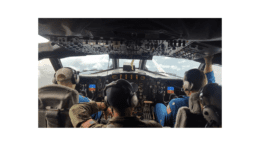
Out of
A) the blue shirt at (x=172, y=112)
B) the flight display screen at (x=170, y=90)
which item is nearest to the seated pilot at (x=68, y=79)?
the blue shirt at (x=172, y=112)

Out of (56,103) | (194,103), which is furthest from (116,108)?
(194,103)

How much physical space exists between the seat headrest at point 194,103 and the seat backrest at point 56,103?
5.41ft

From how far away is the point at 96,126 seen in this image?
70.1 inches

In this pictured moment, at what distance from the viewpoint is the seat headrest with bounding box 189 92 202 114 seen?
5.90 ft

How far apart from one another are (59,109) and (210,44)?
2.32 metres

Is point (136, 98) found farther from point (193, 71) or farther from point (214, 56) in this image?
point (214, 56)

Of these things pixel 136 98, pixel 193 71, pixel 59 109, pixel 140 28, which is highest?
pixel 140 28

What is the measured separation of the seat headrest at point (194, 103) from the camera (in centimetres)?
180

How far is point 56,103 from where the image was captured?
182cm

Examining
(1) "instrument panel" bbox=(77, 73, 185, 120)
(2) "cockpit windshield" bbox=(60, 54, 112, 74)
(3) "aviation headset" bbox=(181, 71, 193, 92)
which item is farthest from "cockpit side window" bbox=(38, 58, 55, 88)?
(3) "aviation headset" bbox=(181, 71, 193, 92)

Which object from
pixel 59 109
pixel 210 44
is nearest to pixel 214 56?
pixel 210 44

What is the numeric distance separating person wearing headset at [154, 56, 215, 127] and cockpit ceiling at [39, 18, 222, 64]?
21 cm

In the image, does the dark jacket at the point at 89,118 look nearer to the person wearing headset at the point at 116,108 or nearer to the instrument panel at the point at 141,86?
the person wearing headset at the point at 116,108

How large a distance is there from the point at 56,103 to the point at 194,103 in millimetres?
1974
